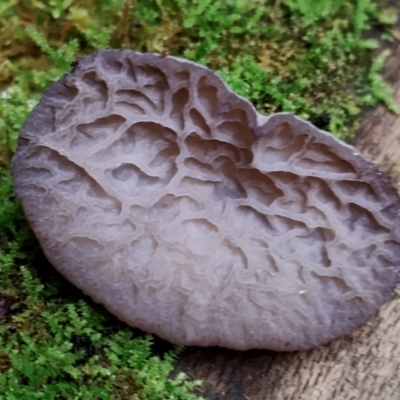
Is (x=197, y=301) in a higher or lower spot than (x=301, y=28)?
lower

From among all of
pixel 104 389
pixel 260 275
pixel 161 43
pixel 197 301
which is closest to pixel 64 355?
pixel 104 389

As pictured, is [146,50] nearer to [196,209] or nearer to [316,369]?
[196,209]

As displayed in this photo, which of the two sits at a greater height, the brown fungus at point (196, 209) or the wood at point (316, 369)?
the brown fungus at point (196, 209)

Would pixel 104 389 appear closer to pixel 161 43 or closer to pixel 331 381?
pixel 331 381

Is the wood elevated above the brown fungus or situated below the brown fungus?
below

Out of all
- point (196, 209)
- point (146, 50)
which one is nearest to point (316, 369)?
point (196, 209)
